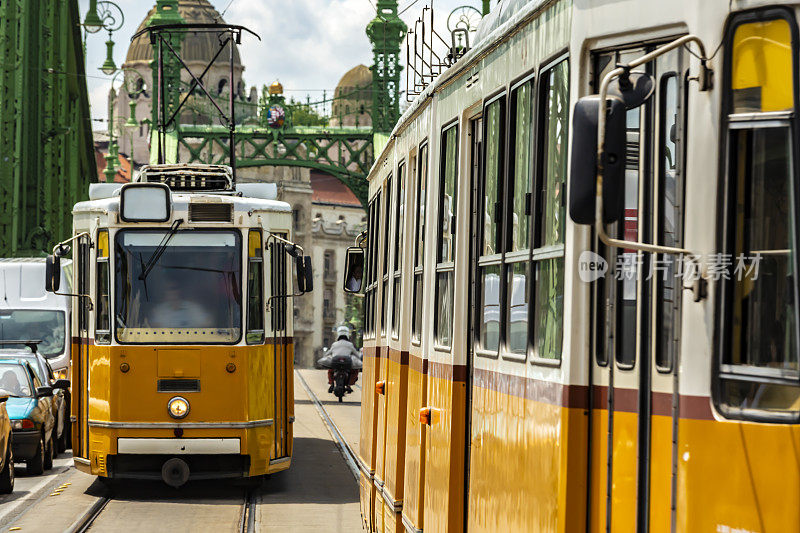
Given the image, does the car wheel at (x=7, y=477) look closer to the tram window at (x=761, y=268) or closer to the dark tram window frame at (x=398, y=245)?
the dark tram window frame at (x=398, y=245)

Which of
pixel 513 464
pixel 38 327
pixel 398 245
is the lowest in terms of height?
pixel 513 464

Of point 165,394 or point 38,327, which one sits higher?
point 38,327

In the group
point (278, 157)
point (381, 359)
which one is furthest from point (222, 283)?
point (278, 157)

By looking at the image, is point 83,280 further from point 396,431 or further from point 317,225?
point 317,225

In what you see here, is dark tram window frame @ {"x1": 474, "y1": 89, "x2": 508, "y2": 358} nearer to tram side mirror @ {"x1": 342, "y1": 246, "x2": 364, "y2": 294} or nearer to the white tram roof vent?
tram side mirror @ {"x1": 342, "y1": 246, "x2": 364, "y2": 294}

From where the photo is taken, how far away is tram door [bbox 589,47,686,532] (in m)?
4.33

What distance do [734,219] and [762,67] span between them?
42cm

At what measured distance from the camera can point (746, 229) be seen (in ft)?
13.6

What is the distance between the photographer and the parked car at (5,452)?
1418 centimetres

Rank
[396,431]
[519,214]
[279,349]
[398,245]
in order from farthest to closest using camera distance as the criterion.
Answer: [279,349] → [398,245] → [396,431] → [519,214]

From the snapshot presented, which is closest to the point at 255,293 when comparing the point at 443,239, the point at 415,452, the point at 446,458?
the point at 415,452

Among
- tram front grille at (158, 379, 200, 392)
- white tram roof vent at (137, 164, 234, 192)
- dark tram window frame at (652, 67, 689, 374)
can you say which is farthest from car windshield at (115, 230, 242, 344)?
dark tram window frame at (652, 67, 689, 374)

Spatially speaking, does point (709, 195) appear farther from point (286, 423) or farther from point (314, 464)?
point (314, 464)

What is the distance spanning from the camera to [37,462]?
16.9 metres
